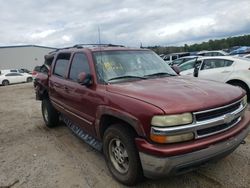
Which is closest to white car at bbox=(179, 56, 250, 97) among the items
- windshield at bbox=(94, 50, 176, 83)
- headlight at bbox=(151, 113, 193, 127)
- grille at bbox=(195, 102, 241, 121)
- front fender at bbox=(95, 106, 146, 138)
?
windshield at bbox=(94, 50, 176, 83)

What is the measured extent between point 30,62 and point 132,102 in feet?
182

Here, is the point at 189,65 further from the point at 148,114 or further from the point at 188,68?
the point at 148,114

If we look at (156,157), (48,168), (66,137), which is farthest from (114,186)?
(66,137)

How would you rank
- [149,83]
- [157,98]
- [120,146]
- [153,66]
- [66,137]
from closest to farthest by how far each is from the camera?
[157,98] < [120,146] < [149,83] < [153,66] < [66,137]

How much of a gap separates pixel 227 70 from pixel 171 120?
629cm

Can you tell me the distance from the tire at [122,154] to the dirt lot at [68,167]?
0.20 meters

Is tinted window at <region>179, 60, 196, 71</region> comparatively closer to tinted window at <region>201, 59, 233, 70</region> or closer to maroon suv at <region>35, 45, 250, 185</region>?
tinted window at <region>201, 59, 233, 70</region>

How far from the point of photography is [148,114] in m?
2.83

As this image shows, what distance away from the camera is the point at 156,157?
2.78 m

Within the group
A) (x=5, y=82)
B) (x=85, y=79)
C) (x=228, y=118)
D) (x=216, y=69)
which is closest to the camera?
(x=228, y=118)

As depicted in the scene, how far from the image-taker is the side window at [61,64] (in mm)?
5328

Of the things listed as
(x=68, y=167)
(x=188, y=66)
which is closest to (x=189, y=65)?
(x=188, y=66)

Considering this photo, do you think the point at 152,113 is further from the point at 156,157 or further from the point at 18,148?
the point at 18,148

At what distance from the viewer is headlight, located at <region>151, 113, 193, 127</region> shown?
276cm
